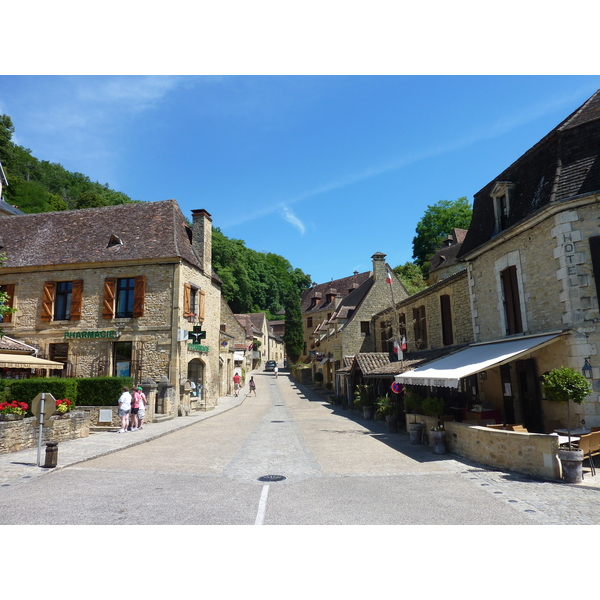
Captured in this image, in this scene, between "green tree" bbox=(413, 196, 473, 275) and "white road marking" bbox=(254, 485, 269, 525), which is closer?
"white road marking" bbox=(254, 485, 269, 525)

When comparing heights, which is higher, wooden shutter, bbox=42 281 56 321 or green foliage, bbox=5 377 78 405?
wooden shutter, bbox=42 281 56 321

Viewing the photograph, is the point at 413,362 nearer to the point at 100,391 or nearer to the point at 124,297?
the point at 100,391

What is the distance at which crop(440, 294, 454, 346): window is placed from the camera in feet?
56.1

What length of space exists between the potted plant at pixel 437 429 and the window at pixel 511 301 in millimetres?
3084

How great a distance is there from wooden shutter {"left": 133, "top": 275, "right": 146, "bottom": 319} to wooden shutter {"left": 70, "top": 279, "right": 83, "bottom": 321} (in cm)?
283

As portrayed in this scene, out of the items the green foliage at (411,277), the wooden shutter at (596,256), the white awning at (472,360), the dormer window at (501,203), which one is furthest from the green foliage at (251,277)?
the wooden shutter at (596,256)

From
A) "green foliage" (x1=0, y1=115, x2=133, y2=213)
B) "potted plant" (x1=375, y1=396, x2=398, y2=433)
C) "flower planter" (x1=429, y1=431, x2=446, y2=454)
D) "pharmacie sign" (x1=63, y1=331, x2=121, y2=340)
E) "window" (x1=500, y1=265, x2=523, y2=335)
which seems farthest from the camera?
"green foliage" (x1=0, y1=115, x2=133, y2=213)

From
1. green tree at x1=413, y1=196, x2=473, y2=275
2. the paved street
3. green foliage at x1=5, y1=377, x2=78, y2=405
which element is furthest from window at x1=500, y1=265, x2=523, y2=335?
green tree at x1=413, y1=196, x2=473, y2=275

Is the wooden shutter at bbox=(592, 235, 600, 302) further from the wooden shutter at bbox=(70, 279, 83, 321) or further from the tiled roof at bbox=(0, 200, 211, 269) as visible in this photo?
the wooden shutter at bbox=(70, 279, 83, 321)

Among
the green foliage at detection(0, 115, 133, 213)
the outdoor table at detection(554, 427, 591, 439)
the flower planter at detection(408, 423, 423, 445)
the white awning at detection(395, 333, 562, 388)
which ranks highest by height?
the green foliage at detection(0, 115, 133, 213)

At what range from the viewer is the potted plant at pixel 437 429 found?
10.5m

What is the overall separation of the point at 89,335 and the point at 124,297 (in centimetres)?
238
